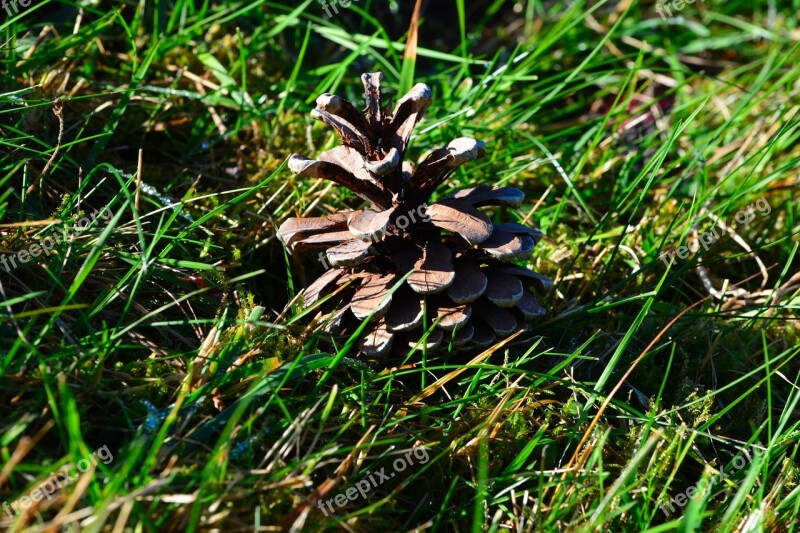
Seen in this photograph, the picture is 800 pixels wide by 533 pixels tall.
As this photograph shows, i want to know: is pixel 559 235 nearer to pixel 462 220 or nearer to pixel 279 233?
pixel 462 220

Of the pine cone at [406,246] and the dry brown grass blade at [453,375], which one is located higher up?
the pine cone at [406,246]

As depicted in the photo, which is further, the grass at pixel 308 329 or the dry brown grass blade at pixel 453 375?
the dry brown grass blade at pixel 453 375

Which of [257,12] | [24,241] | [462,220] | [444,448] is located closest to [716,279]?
[462,220]

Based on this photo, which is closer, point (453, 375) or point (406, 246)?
point (453, 375)

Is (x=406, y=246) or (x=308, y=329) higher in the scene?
(x=406, y=246)
